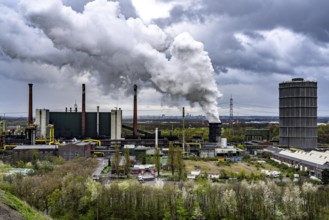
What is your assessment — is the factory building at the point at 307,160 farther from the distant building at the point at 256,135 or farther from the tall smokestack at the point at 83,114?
the tall smokestack at the point at 83,114

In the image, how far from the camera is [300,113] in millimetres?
49281

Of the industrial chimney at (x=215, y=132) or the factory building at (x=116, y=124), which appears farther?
the factory building at (x=116, y=124)

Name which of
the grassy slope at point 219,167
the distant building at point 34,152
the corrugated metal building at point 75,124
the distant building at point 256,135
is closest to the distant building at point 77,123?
the corrugated metal building at point 75,124

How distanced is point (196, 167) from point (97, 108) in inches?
823

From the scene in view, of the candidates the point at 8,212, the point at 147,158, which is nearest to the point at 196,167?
the point at 147,158

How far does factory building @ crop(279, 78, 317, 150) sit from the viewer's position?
49.3 meters

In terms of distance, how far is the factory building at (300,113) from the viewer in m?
49.3

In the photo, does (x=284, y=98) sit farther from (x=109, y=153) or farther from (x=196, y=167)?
(x=109, y=153)

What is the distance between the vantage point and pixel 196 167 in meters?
37.2

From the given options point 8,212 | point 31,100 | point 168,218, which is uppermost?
point 31,100

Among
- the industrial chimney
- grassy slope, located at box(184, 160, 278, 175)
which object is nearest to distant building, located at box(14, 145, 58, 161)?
grassy slope, located at box(184, 160, 278, 175)

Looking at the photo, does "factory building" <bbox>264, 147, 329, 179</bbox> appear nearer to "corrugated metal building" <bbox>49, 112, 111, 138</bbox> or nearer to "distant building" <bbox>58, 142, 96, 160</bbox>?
"distant building" <bbox>58, 142, 96, 160</bbox>

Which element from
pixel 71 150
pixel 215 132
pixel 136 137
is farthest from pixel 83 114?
pixel 215 132

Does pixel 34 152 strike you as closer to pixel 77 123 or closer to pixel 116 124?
pixel 77 123
